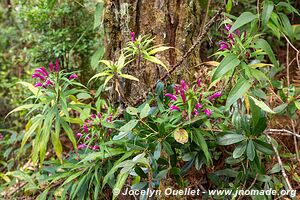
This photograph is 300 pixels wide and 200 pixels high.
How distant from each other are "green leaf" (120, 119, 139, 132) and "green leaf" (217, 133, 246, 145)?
0.41 m

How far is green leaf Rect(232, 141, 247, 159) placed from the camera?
63.5 inches

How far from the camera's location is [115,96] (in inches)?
78.5

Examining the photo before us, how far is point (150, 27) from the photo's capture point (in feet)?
6.30

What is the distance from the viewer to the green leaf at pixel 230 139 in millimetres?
1649

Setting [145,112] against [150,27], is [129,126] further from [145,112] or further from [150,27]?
[150,27]

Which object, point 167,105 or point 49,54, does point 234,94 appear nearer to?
point 167,105

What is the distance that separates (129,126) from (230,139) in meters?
0.47

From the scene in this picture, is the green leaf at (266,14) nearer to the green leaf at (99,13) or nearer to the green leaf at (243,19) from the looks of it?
the green leaf at (243,19)

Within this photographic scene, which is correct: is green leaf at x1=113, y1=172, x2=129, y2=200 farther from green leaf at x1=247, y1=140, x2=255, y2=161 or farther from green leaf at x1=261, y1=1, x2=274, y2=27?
green leaf at x1=261, y1=1, x2=274, y2=27

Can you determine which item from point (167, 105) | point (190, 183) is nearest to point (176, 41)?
point (167, 105)

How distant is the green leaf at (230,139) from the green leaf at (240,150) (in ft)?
0.09

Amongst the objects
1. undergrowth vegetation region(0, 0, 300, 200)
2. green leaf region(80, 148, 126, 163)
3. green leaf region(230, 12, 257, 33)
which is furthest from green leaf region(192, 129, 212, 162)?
green leaf region(230, 12, 257, 33)

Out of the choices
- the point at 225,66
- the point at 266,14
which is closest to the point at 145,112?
the point at 225,66

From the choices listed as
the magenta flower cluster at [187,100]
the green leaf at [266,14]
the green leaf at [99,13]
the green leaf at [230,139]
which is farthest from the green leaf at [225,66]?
the green leaf at [99,13]
